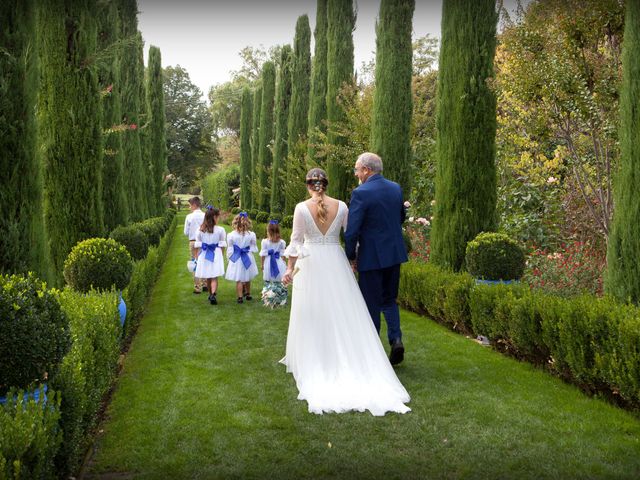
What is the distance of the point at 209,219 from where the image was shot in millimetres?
11289

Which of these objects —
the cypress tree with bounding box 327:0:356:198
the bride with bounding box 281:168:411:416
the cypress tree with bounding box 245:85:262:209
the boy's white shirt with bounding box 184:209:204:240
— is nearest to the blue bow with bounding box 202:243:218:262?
the boy's white shirt with bounding box 184:209:204:240

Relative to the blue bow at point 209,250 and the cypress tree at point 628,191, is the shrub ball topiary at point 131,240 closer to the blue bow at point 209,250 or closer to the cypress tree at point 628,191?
the blue bow at point 209,250

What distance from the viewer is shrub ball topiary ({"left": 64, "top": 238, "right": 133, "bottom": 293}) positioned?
7.22 m

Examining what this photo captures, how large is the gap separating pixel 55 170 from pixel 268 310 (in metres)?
4.21

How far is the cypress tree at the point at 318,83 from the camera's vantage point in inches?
794

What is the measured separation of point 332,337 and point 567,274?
4533 millimetres

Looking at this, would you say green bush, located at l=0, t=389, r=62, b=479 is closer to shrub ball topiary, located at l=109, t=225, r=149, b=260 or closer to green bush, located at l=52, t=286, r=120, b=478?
green bush, located at l=52, t=286, r=120, b=478

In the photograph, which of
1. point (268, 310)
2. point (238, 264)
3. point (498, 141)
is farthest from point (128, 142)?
point (498, 141)

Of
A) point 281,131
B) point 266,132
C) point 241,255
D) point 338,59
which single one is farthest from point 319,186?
point 266,132

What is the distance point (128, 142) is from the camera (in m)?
16.6

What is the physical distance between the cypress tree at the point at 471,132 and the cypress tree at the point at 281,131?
17.1m

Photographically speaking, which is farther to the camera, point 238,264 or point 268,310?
point 238,264

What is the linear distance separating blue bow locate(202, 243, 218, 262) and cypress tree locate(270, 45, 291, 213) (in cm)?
1524

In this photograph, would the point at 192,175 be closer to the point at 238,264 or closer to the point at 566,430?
the point at 238,264
